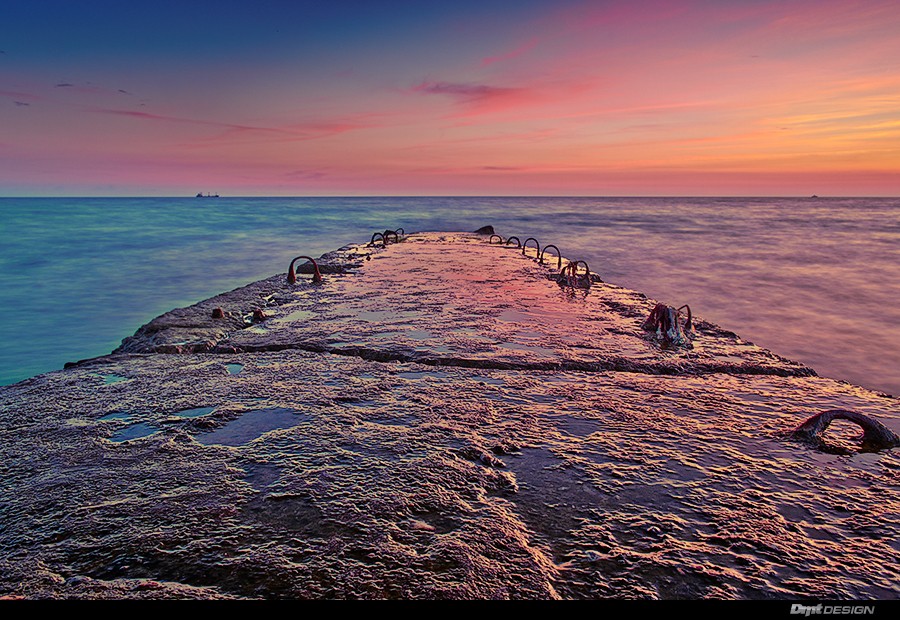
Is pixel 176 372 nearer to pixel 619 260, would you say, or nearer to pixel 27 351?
pixel 27 351

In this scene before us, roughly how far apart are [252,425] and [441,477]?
1.59 m

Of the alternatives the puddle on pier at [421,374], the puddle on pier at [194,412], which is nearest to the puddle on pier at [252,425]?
the puddle on pier at [194,412]

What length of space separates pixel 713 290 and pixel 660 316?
1463cm

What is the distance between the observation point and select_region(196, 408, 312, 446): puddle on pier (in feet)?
11.2

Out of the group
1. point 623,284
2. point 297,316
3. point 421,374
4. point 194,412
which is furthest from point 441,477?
point 623,284

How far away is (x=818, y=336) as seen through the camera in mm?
12148

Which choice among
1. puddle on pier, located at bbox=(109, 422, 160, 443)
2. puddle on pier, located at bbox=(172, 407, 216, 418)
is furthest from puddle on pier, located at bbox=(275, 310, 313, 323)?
puddle on pier, located at bbox=(109, 422, 160, 443)

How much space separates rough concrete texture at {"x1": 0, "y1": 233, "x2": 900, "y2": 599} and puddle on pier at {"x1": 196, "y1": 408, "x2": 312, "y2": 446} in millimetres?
22

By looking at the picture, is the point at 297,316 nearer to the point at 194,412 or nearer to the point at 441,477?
the point at 194,412

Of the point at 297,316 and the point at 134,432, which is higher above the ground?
the point at 297,316

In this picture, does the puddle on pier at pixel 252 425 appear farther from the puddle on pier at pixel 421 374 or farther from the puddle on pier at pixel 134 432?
the puddle on pier at pixel 421 374

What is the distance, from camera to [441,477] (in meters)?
2.90
